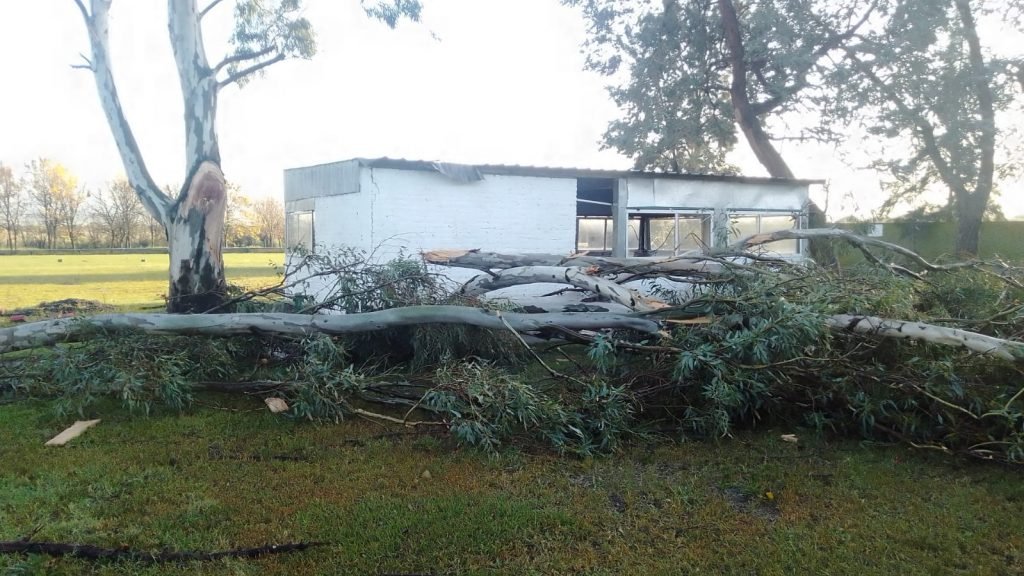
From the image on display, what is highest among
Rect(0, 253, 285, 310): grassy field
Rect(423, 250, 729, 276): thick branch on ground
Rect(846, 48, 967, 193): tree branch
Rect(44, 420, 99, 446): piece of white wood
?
Rect(846, 48, 967, 193): tree branch

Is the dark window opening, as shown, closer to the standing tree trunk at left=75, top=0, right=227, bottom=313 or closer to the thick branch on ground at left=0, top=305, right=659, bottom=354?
the standing tree trunk at left=75, top=0, right=227, bottom=313

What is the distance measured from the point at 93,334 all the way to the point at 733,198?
10725 millimetres

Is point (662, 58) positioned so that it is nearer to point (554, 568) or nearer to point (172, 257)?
point (172, 257)

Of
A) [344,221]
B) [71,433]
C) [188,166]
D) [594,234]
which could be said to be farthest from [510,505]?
[594,234]

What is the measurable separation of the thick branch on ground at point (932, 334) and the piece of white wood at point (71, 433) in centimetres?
596

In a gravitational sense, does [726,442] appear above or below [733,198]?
below

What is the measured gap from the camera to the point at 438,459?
191 inches

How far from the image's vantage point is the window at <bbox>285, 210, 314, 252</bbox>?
11758 millimetres

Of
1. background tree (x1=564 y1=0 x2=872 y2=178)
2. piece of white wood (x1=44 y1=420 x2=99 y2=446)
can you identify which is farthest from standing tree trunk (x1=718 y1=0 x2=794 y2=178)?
piece of white wood (x1=44 y1=420 x2=99 y2=446)

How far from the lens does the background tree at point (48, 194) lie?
52.6 meters

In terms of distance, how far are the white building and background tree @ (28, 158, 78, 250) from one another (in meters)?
51.2

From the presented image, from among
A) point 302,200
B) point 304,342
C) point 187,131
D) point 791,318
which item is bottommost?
point 304,342

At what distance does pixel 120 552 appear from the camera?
3.36 metres

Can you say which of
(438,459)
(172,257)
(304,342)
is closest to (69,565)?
(438,459)
